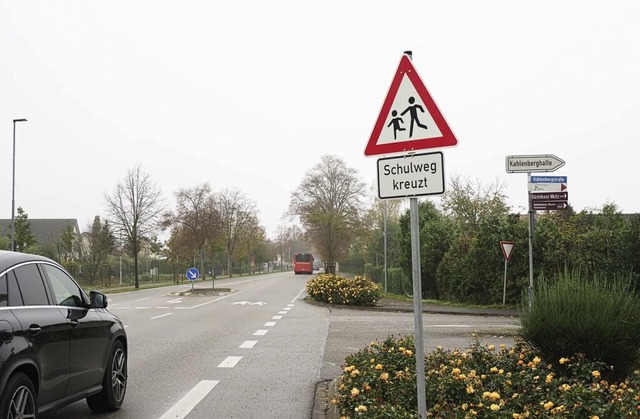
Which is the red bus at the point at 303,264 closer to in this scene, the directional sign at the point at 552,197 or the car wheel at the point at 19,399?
the directional sign at the point at 552,197

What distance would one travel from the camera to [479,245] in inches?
959

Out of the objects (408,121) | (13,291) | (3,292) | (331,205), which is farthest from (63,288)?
(331,205)

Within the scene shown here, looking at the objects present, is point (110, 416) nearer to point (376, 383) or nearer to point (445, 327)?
point (376, 383)

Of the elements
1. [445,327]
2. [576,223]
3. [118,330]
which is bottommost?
[445,327]

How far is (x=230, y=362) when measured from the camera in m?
9.98

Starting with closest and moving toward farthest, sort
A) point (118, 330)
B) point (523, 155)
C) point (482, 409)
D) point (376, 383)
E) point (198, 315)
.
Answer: point (482, 409)
point (376, 383)
point (118, 330)
point (523, 155)
point (198, 315)

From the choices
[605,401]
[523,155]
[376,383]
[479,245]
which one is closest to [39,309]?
[376,383]

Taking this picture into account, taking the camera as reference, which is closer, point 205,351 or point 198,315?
point 205,351

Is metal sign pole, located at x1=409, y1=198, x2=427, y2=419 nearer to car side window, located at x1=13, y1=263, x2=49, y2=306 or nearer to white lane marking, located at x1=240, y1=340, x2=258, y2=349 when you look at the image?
car side window, located at x1=13, y1=263, x2=49, y2=306

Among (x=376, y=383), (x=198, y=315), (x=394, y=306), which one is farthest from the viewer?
(x=394, y=306)

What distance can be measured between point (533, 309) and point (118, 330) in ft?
14.7

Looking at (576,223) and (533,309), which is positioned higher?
(576,223)

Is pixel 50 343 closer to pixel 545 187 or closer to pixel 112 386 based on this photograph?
pixel 112 386

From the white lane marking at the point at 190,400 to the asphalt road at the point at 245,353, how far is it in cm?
1
